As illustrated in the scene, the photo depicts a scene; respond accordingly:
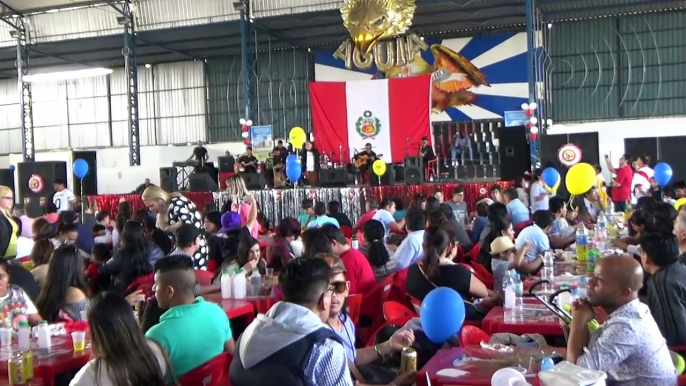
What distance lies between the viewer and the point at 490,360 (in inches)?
115

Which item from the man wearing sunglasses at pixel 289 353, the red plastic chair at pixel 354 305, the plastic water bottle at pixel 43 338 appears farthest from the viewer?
the red plastic chair at pixel 354 305

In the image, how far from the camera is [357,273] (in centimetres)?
471

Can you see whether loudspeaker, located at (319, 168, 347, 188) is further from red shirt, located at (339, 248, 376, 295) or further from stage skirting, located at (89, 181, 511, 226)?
→ red shirt, located at (339, 248, 376, 295)

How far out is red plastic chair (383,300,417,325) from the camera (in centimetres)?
395

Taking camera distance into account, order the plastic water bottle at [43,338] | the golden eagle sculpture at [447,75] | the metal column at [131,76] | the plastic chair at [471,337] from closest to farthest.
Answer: the plastic chair at [471,337], the plastic water bottle at [43,338], the metal column at [131,76], the golden eagle sculpture at [447,75]

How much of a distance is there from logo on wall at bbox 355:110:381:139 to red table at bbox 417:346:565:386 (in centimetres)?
1286

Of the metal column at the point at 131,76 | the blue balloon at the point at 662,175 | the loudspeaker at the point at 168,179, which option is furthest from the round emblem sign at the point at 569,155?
the metal column at the point at 131,76

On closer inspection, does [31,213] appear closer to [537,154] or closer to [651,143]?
[537,154]

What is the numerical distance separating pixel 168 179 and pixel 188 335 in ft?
42.3

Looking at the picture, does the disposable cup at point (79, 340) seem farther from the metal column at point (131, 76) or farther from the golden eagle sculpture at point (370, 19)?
the metal column at point (131, 76)

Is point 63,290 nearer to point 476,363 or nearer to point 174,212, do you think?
point 174,212

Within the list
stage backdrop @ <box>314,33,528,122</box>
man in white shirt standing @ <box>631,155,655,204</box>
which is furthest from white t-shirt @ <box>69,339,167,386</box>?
stage backdrop @ <box>314,33,528,122</box>

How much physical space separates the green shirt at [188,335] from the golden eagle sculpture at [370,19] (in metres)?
8.98

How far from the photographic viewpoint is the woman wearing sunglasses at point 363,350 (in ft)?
9.41
